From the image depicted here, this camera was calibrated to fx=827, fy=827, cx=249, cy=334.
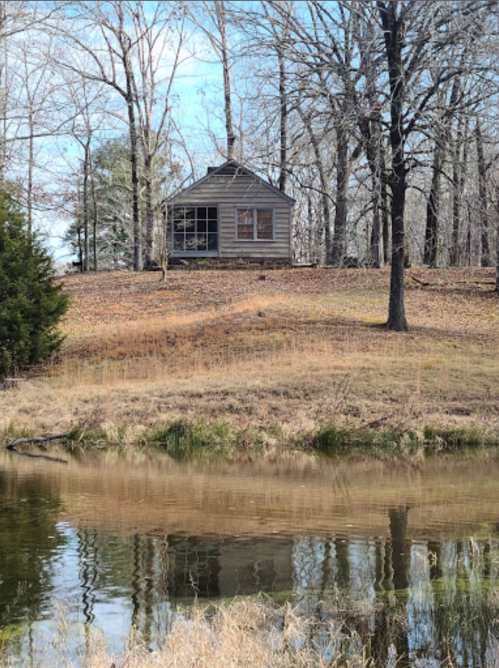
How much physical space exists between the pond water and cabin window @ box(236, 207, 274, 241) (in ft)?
83.5

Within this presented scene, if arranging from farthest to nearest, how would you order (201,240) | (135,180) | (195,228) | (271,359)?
(135,180) < (201,240) < (195,228) < (271,359)

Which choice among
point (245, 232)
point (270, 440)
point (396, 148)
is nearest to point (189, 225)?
point (245, 232)

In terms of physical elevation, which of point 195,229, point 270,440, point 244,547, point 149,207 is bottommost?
point 270,440

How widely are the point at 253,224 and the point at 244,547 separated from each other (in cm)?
3076

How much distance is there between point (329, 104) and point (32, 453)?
11871mm

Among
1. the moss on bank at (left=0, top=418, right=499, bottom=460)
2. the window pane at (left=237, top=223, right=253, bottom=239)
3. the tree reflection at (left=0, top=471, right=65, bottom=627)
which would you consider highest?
the window pane at (left=237, top=223, right=253, bottom=239)

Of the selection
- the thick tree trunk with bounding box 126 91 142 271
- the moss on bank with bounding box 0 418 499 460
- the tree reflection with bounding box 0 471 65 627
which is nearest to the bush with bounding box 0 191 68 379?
the moss on bank with bounding box 0 418 499 460

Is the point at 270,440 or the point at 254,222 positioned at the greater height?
the point at 254,222

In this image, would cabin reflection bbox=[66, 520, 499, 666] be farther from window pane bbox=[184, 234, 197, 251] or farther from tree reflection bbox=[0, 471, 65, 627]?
window pane bbox=[184, 234, 197, 251]

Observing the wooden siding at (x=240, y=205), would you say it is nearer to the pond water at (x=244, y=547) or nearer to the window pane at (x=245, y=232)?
the window pane at (x=245, y=232)

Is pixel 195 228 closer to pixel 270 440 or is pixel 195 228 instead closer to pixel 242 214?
pixel 242 214

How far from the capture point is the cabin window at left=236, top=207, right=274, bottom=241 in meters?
39.0

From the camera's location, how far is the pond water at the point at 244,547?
6770 millimetres

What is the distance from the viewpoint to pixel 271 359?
846 inches
